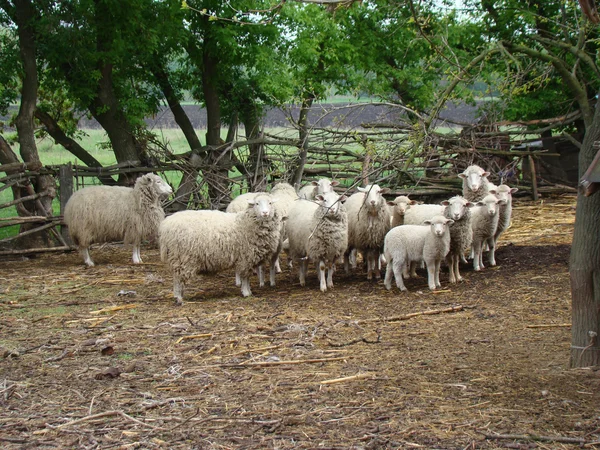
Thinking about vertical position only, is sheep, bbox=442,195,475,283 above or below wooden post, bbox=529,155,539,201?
below

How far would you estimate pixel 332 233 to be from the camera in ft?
31.4

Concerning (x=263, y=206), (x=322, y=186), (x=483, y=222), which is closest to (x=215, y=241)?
(x=263, y=206)

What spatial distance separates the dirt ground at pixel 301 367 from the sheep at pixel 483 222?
342mm

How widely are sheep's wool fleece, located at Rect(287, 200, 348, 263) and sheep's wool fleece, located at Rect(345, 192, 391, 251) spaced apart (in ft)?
1.25

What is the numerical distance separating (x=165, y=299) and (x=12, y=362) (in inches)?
120

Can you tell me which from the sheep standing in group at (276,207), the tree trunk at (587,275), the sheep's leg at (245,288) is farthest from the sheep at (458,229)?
the tree trunk at (587,275)

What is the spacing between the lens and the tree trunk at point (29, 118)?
13.5 m

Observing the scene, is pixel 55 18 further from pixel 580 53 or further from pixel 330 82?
pixel 580 53

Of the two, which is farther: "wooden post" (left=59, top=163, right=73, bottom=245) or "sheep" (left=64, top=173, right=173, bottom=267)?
"wooden post" (left=59, top=163, right=73, bottom=245)

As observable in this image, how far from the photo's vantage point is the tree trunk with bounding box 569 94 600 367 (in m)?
5.45

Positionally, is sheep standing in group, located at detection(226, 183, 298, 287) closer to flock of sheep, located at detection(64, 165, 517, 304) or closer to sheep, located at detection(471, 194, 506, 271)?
flock of sheep, located at detection(64, 165, 517, 304)

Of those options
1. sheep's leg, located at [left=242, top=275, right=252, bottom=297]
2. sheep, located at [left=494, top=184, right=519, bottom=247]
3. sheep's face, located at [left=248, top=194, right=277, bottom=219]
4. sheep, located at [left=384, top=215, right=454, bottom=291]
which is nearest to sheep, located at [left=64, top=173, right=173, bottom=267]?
sheep's face, located at [left=248, top=194, right=277, bottom=219]

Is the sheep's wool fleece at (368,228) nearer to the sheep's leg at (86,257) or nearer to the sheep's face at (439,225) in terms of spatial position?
the sheep's face at (439,225)

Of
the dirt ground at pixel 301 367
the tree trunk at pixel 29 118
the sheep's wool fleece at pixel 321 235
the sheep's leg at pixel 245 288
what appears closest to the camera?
the dirt ground at pixel 301 367
